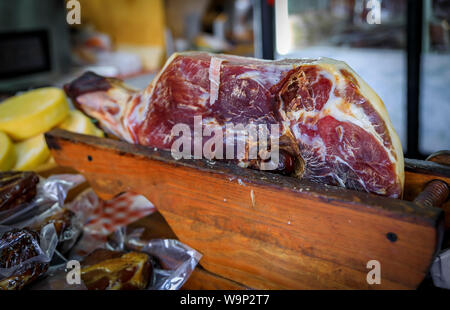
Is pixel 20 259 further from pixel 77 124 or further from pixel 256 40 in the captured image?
pixel 256 40

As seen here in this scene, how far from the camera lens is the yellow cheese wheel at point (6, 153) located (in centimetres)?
183

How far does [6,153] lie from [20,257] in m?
0.73

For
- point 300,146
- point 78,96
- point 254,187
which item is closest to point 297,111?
point 300,146

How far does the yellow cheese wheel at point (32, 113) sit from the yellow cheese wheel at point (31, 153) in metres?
0.03

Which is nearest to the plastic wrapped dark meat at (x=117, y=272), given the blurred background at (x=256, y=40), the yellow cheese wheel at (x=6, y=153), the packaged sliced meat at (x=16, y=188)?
the packaged sliced meat at (x=16, y=188)

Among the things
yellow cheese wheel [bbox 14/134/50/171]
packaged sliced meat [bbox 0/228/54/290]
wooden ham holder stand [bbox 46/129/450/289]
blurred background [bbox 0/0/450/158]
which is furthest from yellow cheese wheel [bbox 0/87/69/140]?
blurred background [bbox 0/0/450/158]

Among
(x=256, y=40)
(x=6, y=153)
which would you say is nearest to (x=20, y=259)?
(x=6, y=153)

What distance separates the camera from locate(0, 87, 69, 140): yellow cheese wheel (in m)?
1.95

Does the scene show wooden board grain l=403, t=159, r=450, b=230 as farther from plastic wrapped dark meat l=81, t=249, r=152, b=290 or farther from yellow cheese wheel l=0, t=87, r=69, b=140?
yellow cheese wheel l=0, t=87, r=69, b=140

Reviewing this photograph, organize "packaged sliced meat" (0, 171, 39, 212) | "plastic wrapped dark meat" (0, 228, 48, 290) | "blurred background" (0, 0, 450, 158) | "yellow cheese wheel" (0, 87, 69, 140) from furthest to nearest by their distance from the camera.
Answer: "blurred background" (0, 0, 450, 158)
"yellow cheese wheel" (0, 87, 69, 140)
"packaged sliced meat" (0, 171, 39, 212)
"plastic wrapped dark meat" (0, 228, 48, 290)

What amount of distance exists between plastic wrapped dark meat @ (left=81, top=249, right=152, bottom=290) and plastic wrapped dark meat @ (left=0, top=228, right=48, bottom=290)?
15 cm

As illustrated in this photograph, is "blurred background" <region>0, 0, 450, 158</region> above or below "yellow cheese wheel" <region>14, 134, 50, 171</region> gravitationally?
above

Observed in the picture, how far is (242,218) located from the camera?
1228 mm
